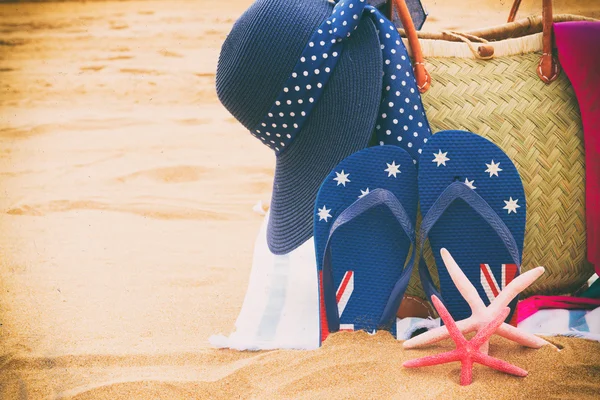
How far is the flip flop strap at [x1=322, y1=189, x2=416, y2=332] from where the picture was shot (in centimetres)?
133

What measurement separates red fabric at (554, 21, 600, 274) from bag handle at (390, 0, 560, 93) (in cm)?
3

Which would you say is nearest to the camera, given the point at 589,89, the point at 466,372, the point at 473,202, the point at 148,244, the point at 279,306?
the point at 466,372

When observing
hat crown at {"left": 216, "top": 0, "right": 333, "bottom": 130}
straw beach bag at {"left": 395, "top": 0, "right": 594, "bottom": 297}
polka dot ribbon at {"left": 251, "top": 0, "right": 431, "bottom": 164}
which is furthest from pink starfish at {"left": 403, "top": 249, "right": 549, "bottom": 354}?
hat crown at {"left": 216, "top": 0, "right": 333, "bottom": 130}

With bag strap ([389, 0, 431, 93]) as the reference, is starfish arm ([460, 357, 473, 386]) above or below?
below

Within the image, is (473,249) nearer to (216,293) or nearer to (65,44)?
(216,293)

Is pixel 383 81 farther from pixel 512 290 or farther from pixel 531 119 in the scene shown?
pixel 512 290

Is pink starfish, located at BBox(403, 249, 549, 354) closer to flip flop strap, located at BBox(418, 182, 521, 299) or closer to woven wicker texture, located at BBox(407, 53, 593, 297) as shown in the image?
flip flop strap, located at BBox(418, 182, 521, 299)

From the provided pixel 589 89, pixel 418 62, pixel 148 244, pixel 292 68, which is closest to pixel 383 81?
pixel 418 62

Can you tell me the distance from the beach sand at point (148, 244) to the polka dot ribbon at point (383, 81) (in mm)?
512

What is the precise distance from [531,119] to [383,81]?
1.36 feet

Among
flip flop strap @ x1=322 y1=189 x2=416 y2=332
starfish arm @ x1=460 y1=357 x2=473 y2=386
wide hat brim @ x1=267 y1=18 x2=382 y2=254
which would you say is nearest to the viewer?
starfish arm @ x1=460 y1=357 x2=473 y2=386

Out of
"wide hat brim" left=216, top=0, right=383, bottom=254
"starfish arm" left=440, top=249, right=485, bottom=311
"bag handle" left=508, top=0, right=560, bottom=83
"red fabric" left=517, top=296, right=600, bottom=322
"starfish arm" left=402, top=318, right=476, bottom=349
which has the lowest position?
"red fabric" left=517, top=296, right=600, bottom=322

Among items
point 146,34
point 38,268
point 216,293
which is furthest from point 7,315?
point 146,34

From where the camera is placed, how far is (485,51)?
→ 5.10 feet
